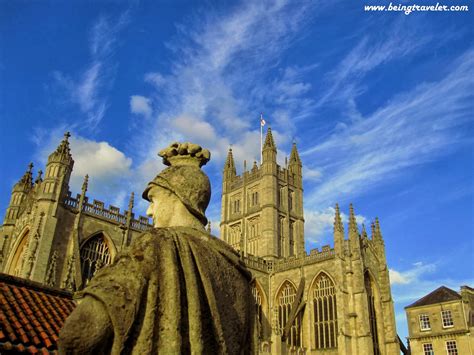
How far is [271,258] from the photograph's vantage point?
37406 millimetres

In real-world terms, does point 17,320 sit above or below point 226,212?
below

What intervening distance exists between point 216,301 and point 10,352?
415 cm

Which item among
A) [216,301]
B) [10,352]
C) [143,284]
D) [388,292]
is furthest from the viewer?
[388,292]

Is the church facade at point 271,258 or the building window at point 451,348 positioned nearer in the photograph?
the church facade at point 271,258

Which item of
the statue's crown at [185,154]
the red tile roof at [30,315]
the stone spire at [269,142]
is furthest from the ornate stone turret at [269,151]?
the statue's crown at [185,154]

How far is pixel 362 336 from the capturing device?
2666cm

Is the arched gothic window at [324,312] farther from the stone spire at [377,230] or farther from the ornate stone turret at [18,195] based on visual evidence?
the ornate stone turret at [18,195]

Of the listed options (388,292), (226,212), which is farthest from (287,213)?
(388,292)

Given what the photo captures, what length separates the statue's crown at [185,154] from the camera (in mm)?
2555

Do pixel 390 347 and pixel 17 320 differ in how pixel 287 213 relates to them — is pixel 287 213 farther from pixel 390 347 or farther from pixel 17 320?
pixel 17 320

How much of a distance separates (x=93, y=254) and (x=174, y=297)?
23.7 m

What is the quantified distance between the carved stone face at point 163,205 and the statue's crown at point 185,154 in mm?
215

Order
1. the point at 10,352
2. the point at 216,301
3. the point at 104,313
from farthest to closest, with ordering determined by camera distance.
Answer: the point at 10,352, the point at 216,301, the point at 104,313

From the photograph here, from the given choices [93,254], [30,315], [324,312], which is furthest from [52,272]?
[324,312]
